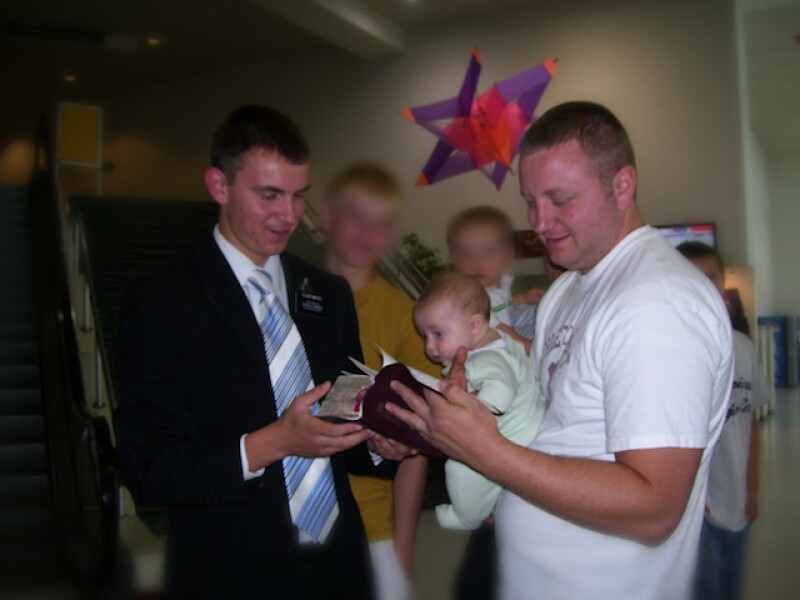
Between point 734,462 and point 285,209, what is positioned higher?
point 285,209

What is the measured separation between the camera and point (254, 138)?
1709 mm

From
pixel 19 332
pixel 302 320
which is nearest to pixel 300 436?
pixel 302 320

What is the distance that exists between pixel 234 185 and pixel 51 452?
10.3 ft

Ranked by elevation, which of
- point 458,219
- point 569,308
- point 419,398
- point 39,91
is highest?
point 39,91

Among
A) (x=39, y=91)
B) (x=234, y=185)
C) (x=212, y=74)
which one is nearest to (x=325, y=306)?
(x=234, y=185)

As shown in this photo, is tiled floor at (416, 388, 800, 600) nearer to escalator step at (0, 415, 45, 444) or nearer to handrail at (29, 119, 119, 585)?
handrail at (29, 119, 119, 585)

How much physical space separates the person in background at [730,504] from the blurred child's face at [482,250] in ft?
3.07

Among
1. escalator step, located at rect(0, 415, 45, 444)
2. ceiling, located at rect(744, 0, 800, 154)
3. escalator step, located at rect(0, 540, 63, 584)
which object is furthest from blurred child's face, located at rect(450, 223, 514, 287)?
ceiling, located at rect(744, 0, 800, 154)

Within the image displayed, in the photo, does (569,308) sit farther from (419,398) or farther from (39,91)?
(39,91)

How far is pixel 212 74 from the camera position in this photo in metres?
7.74

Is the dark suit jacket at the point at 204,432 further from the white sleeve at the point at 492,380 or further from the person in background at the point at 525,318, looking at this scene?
the person in background at the point at 525,318

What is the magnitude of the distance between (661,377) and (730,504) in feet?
6.02

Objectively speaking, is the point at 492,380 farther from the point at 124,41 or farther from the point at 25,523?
the point at 124,41

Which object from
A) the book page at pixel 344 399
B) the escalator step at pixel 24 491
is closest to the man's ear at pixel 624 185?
the book page at pixel 344 399
